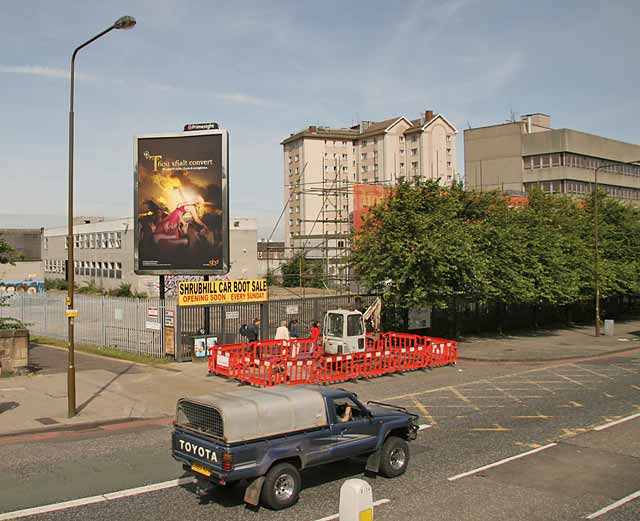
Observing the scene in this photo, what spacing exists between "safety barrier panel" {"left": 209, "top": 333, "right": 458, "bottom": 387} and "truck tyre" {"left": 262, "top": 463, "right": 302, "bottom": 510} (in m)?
10.4

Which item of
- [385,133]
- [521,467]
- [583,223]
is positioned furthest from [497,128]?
[521,467]

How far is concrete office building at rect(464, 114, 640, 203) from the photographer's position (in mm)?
73188

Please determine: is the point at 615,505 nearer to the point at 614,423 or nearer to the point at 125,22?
the point at 614,423

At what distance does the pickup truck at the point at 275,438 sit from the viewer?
9961 millimetres

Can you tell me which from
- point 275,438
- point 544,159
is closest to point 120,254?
point 544,159

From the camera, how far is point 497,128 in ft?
258

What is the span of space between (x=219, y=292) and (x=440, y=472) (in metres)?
16.6

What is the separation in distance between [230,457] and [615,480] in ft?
22.8

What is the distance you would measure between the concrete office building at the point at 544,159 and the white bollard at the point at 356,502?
2609 inches

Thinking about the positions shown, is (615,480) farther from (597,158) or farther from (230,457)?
(597,158)

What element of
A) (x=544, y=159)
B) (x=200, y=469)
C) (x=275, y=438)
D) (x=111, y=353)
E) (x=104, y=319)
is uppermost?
(x=544, y=159)

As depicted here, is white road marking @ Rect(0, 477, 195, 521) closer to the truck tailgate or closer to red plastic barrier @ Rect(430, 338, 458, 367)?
the truck tailgate

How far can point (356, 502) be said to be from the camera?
6.84 metres

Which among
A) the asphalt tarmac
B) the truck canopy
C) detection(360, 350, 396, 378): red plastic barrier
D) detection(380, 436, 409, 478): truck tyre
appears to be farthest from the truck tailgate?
detection(360, 350, 396, 378): red plastic barrier
